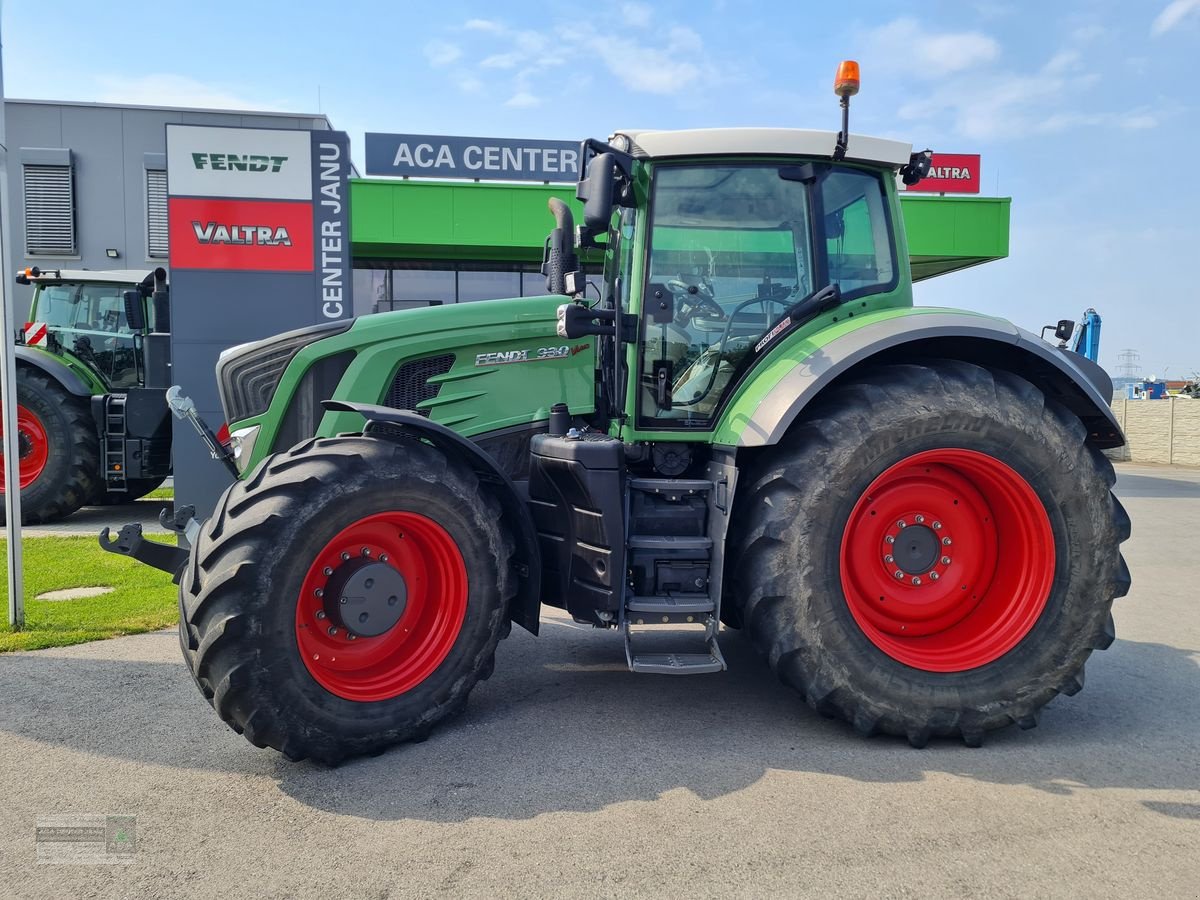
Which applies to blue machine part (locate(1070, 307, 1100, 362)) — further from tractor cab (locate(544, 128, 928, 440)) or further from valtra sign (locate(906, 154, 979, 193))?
tractor cab (locate(544, 128, 928, 440))

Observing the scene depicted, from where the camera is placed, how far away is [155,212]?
18.7 m

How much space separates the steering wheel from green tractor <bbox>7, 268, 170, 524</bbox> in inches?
Result: 294

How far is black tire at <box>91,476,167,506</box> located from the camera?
32.3ft

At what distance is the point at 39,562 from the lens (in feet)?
22.8

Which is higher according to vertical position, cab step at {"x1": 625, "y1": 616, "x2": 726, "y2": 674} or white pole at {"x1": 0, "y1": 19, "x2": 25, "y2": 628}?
white pole at {"x1": 0, "y1": 19, "x2": 25, "y2": 628}

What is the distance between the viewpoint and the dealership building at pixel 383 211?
13.9 m

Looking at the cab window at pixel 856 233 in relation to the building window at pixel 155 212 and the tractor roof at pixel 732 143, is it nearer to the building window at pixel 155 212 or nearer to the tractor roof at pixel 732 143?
the tractor roof at pixel 732 143

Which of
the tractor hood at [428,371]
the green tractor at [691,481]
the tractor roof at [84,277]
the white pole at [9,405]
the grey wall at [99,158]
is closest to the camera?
the green tractor at [691,481]

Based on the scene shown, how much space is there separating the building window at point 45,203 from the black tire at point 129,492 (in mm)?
11170

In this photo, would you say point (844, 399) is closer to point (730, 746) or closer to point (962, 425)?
point (962, 425)

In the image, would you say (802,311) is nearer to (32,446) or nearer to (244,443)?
(244,443)

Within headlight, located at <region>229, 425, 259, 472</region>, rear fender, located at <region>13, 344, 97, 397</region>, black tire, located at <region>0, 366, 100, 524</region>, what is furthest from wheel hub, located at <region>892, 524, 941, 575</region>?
rear fender, located at <region>13, 344, 97, 397</region>

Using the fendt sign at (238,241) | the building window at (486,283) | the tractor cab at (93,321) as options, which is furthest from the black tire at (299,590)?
the building window at (486,283)

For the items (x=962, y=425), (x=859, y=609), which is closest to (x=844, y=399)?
(x=962, y=425)
